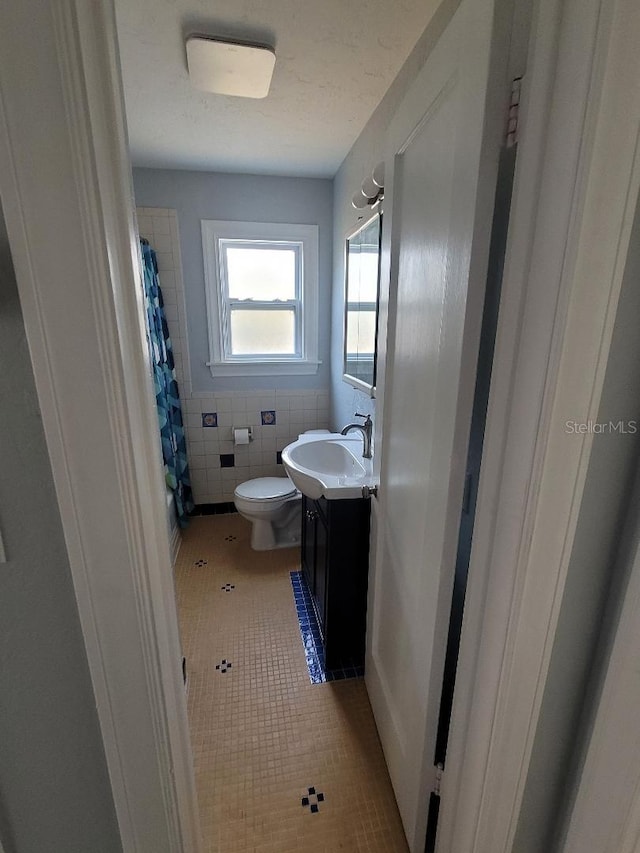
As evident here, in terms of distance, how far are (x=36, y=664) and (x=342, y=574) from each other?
3.70 ft

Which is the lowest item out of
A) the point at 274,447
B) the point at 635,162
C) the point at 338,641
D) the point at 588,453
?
the point at 338,641

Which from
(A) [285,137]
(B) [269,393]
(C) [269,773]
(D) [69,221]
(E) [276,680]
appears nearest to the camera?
(D) [69,221]

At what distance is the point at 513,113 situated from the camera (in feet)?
2.09

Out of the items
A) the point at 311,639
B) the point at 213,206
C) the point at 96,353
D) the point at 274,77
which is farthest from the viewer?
the point at 213,206

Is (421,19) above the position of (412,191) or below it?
above

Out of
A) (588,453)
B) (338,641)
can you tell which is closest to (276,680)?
(338,641)

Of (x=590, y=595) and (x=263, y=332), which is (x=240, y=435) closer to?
(x=263, y=332)

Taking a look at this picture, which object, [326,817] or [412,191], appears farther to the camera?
[326,817]

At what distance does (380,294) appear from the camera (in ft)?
4.16

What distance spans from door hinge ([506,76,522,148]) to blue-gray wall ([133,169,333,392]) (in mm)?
2206

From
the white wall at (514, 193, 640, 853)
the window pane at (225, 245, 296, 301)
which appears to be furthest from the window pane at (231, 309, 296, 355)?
the white wall at (514, 193, 640, 853)

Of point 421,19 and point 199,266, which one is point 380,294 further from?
point 199,266

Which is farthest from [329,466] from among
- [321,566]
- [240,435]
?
[240,435]

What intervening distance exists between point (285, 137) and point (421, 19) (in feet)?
3.17
